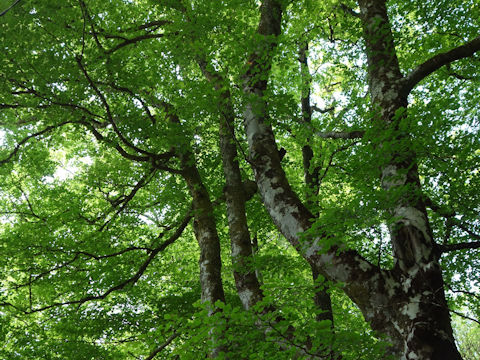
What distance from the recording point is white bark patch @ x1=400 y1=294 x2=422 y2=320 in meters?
2.99

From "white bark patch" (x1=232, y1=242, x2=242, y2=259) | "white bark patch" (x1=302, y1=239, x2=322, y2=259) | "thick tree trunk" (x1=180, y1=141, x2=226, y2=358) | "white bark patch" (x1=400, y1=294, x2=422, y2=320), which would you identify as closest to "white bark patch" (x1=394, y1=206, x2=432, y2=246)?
"white bark patch" (x1=400, y1=294, x2=422, y2=320)

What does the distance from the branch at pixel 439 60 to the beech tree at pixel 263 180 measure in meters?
0.02

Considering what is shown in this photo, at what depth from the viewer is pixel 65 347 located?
7523 millimetres

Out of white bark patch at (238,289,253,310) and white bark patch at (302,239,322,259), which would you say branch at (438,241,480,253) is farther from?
white bark patch at (238,289,253,310)

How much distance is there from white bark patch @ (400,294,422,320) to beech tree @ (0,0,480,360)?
1 centimetres

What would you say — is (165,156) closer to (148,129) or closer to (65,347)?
(148,129)

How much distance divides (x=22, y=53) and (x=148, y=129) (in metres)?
2.50

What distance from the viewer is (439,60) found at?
13.1ft

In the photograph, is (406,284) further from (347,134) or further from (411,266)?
(347,134)

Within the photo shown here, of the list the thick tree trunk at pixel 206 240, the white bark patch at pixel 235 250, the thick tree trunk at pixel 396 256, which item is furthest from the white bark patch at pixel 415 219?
the thick tree trunk at pixel 206 240

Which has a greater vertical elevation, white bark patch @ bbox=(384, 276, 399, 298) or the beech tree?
the beech tree

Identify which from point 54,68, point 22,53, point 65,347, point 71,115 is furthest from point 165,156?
point 65,347

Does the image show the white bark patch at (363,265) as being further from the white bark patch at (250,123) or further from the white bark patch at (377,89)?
the white bark patch at (250,123)

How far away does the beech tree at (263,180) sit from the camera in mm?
3174
